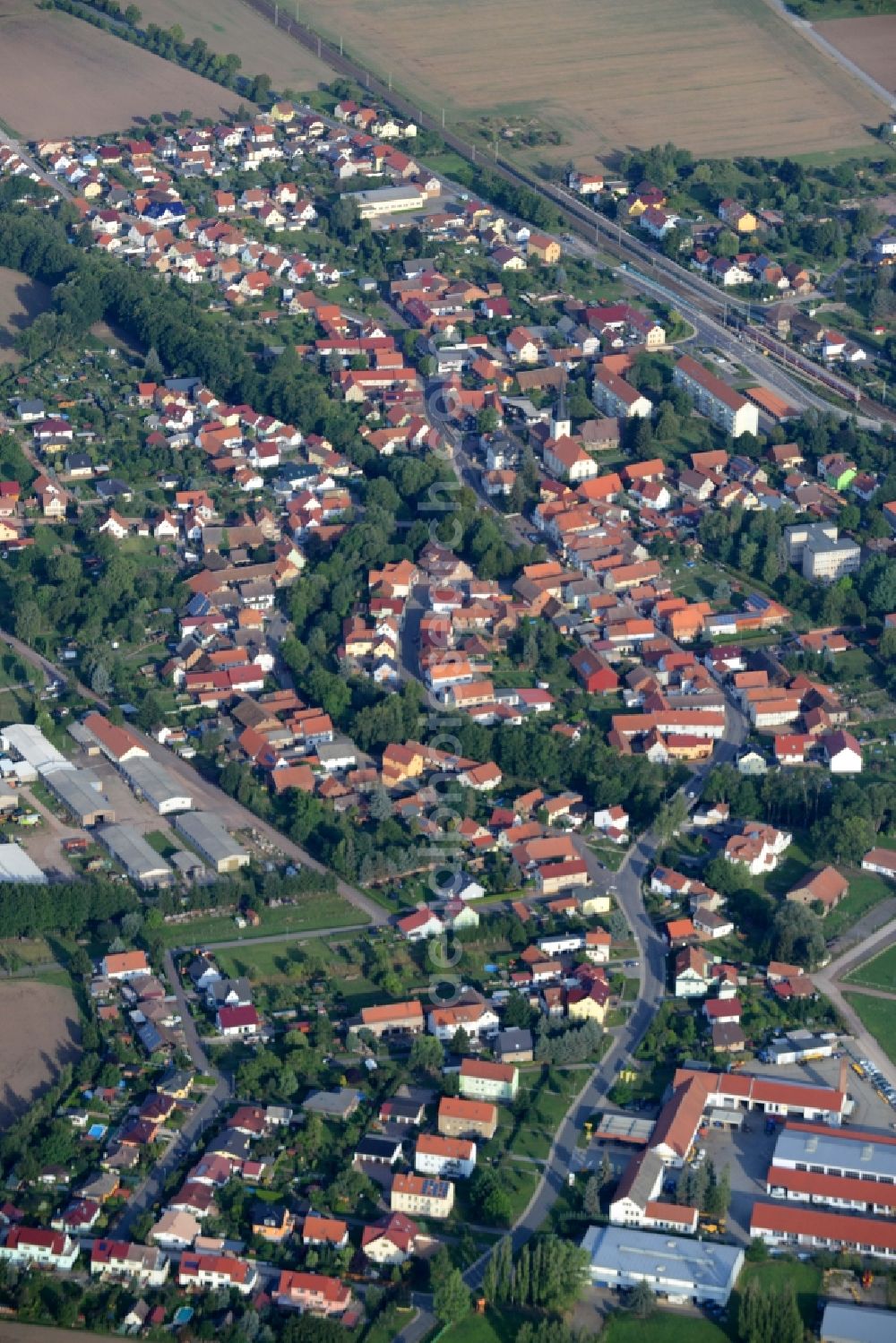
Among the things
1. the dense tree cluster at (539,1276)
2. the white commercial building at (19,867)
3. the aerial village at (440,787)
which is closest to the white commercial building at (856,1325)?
the aerial village at (440,787)

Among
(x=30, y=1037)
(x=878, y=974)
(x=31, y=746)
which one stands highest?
(x=878, y=974)

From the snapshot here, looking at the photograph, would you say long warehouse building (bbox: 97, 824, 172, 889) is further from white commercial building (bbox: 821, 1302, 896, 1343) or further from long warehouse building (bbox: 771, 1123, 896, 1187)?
white commercial building (bbox: 821, 1302, 896, 1343)

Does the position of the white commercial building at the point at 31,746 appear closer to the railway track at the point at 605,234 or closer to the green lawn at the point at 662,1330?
the green lawn at the point at 662,1330

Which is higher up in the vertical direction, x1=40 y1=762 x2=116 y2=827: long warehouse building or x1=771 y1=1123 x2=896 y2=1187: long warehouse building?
x1=771 y1=1123 x2=896 y2=1187: long warehouse building

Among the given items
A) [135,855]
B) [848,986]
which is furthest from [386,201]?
[848,986]

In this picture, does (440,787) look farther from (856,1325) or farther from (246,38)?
(246,38)

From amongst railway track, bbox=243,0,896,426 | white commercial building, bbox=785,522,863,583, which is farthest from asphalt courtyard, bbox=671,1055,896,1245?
railway track, bbox=243,0,896,426
